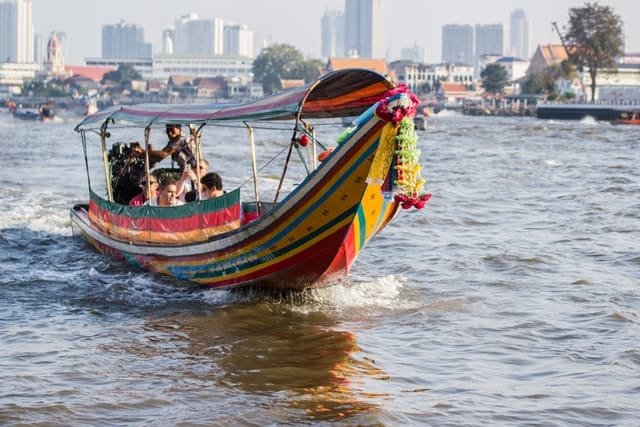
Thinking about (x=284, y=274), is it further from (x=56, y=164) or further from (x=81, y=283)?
(x=56, y=164)

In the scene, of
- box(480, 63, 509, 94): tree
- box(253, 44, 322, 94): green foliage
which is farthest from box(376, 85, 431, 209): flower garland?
box(253, 44, 322, 94): green foliage

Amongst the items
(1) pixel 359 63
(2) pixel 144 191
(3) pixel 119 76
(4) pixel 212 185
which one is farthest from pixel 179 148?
(3) pixel 119 76

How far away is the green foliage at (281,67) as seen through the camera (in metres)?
176

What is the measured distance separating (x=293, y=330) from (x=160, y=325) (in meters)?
1.26

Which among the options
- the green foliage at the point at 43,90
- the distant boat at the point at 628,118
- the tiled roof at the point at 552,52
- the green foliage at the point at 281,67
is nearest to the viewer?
the distant boat at the point at 628,118

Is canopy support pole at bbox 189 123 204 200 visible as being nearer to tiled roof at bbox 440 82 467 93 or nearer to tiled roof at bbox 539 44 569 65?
tiled roof at bbox 539 44 569 65

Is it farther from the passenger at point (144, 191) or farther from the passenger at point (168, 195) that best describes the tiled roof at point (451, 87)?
the passenger at point (168, 195)

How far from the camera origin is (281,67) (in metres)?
177

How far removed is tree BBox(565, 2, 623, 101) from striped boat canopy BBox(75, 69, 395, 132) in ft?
323

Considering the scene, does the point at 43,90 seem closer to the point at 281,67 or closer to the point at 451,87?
the point at 281,67

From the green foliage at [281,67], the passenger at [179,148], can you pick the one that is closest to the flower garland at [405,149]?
the passenger at [179,148]

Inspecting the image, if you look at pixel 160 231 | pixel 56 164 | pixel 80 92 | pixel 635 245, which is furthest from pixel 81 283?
pixel 80 92

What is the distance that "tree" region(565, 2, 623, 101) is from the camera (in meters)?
107

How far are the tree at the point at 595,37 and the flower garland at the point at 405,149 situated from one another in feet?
329
